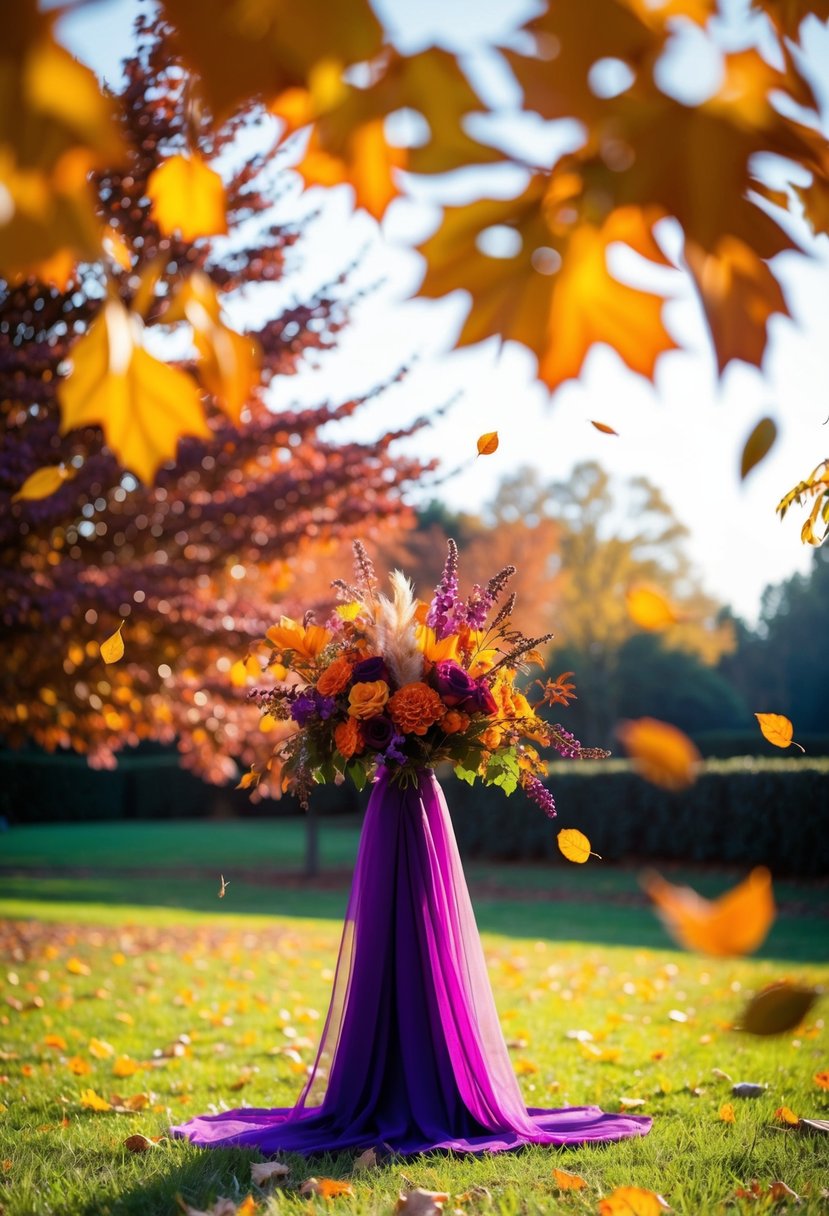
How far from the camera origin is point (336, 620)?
146 inches

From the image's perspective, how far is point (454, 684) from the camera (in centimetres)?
334

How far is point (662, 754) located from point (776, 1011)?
0.30 meters

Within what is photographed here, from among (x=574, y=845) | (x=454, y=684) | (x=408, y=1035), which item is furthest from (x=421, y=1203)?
(x=454, y=684)

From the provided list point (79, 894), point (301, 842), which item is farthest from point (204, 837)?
point (79, 894)

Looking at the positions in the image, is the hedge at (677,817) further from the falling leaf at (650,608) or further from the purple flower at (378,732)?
the falling leaf at (650,608)

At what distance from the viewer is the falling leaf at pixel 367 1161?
3.05 metres

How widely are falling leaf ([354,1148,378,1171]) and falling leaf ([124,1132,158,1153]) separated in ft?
2.41

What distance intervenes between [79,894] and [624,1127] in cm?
1143

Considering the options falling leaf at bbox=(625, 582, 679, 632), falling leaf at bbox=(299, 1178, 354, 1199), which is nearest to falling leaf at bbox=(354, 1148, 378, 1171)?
falling leaf at bbox=(299, 1178, 354, 1199)

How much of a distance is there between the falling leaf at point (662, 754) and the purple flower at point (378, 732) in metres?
2.16

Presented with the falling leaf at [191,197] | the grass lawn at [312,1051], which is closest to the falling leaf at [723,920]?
the grass lawn at [312,1051]

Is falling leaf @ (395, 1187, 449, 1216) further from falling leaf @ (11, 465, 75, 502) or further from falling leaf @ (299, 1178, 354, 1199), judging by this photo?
falling leaf @ (11, 465, 75, 502)

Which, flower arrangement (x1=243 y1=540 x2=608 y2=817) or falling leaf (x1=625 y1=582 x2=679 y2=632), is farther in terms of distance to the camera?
flower arrangement (x1=243 y1=540 x2=608 y2=817)

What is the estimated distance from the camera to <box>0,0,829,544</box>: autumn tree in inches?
40.6
